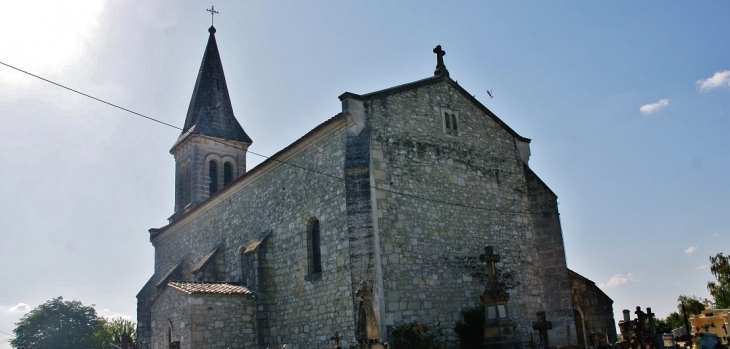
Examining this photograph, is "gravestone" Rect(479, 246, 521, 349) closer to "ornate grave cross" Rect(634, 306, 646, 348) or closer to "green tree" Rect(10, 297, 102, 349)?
"ornate grave cross" Rect(634, 306, 646, 348)

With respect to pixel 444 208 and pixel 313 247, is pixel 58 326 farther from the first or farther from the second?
pixel 444 208

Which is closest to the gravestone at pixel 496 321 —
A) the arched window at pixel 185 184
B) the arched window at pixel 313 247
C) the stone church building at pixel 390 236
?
the stone church building at pixel 390 236

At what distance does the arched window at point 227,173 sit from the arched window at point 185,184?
192 cm

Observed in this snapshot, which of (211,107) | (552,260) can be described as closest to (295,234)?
(552,260)

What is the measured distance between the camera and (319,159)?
16.4 m

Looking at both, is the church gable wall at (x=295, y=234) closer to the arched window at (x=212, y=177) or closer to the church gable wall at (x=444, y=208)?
the church gable wall at (x=444, y=208)

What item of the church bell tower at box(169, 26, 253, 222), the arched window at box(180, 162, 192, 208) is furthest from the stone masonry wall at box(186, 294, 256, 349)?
the arched window at box(180, 162, 192, 208)

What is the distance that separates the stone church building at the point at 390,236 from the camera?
14586 millimetres

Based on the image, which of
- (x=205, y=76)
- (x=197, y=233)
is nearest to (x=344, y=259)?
(x=197, y=233)

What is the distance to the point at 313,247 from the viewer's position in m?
16.5

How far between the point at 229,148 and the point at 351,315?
771 inches

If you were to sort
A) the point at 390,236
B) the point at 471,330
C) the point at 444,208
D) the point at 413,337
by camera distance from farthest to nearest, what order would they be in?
the point at 444,208, the point at 471,330, the point at 390,236, the point at 413,337

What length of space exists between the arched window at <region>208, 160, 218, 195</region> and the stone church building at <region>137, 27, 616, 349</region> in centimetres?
1061

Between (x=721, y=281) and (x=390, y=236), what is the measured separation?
3634cm
